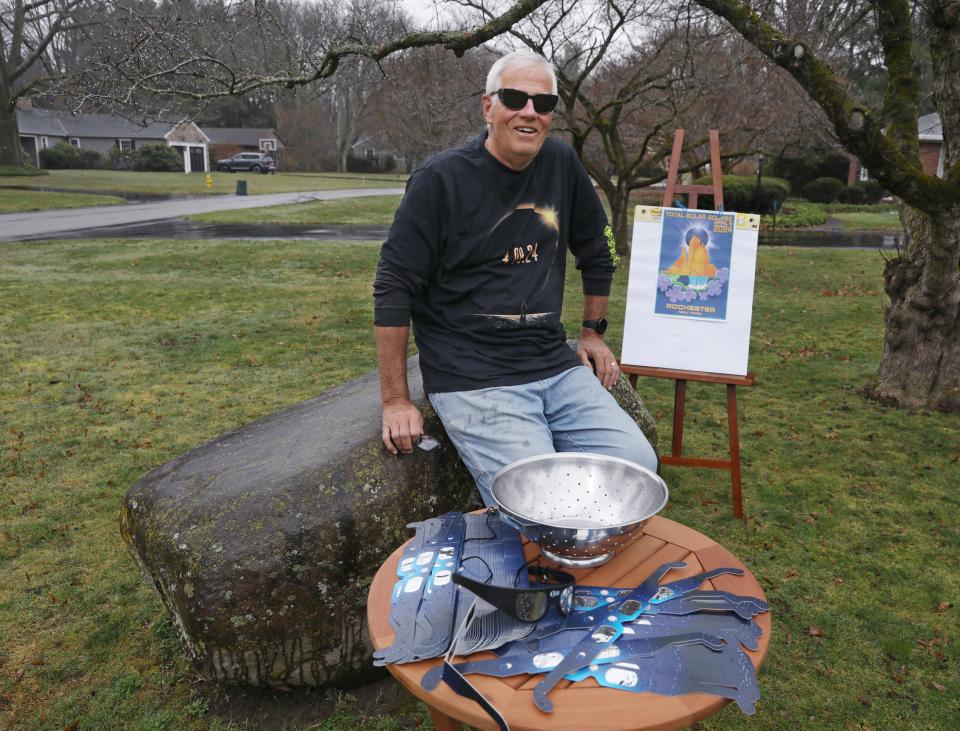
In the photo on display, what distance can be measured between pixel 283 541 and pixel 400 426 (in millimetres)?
575

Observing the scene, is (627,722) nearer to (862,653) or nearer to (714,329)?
(862,653)

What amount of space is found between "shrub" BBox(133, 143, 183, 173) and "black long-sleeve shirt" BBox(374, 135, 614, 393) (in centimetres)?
5244

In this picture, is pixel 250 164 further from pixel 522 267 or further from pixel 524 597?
pixel 524 597

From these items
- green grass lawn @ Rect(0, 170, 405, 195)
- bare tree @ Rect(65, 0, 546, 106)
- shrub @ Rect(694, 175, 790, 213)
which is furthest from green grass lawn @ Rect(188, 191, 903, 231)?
bare tree @ Rect(65, 0, 546, 106)

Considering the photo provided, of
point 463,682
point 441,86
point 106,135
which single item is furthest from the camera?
point 106,135

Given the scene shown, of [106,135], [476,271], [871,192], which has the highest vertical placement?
[106,135]

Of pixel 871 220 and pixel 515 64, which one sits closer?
pixel 515 64

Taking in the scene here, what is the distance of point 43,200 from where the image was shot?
24.6 meters

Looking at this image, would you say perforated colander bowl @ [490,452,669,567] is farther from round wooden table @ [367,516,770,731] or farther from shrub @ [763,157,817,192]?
shrub @ [763,157,817,192]

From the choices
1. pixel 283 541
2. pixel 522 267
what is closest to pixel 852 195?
pixel 522 267

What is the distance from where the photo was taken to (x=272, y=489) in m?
2.67

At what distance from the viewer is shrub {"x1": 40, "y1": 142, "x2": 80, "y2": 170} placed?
4634 centimetres

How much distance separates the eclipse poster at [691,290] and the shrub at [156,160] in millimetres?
51605

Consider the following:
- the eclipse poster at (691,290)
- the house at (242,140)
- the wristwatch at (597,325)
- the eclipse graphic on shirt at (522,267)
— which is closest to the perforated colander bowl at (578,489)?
the eclipse graphic on shirt at (522,267)
